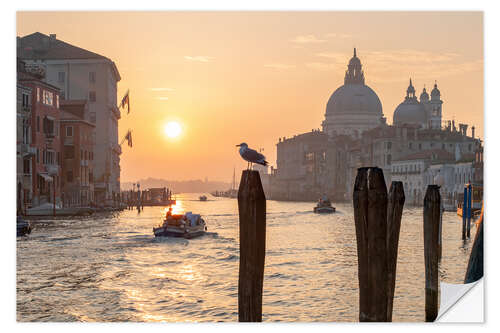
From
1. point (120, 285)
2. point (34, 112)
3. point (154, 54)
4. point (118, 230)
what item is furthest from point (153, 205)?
point (154, 54)

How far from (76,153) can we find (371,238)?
52.0ft

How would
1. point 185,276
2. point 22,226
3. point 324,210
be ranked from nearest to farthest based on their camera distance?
point 185,276
point 22,226
point 324,210

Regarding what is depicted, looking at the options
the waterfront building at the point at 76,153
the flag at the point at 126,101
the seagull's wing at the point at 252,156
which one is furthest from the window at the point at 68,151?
the seagull's wing at the point at 252,156

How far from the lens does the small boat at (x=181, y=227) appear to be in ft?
64.7

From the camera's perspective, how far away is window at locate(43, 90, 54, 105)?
17.2 metres

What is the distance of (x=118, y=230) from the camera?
21391 mm

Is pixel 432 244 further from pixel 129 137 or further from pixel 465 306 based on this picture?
pixel 129 137

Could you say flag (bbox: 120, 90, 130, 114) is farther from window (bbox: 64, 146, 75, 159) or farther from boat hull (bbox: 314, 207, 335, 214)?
boat hull (bbox: 314, 207, 335, 214)

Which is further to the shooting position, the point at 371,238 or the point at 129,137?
the point at 129,137

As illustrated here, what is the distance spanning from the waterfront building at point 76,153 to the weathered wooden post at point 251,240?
45.3ft

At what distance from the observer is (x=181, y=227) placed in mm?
19891

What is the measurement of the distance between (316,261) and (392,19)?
7645 mm

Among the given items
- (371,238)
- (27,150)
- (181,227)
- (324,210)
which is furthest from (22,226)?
(324,210)

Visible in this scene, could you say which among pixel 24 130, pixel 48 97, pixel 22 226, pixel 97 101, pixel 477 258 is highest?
pixel 97 101
